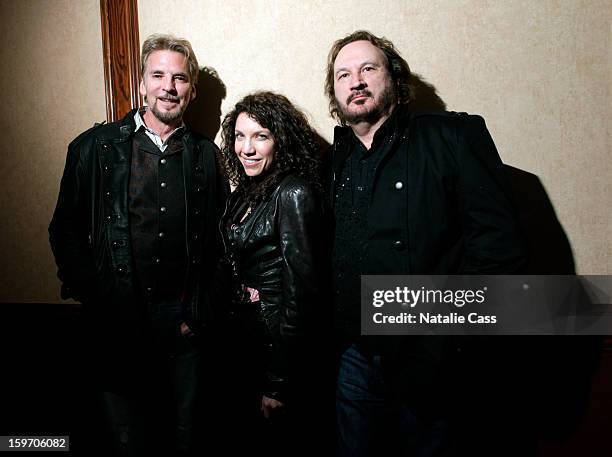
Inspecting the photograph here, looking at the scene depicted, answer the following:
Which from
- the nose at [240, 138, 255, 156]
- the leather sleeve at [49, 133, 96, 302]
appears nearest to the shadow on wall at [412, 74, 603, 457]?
the nose at [240, 138, 255, 156]

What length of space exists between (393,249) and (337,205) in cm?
31

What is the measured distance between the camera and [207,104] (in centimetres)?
224

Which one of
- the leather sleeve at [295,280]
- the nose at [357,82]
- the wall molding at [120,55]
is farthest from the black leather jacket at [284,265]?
the wall molding at [120,55]

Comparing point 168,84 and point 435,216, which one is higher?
point 168,84

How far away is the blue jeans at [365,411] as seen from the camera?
5.49ft

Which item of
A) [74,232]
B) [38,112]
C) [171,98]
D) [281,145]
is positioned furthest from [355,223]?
[38,112]

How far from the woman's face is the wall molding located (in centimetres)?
84

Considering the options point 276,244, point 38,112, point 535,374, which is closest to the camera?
point 276,244

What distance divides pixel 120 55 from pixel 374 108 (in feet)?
4.75

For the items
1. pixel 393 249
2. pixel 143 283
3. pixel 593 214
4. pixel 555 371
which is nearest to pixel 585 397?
pixel 555 371

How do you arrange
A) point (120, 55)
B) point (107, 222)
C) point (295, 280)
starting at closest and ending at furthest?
point (295, 280), point (107, 222), point (120, 55)

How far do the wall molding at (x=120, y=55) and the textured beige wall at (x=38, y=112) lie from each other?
0.09 m

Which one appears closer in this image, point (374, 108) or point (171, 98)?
point (374, 108)

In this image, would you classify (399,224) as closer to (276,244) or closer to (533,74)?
(276,244)
